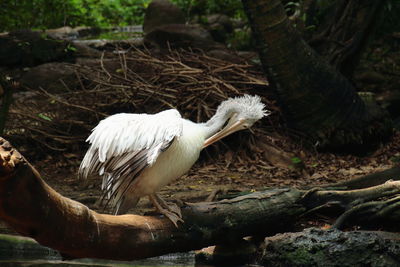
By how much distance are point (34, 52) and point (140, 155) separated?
777 cm

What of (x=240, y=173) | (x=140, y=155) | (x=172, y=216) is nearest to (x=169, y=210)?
(x=172, y=216)

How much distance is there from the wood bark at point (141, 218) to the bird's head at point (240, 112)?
609 mm

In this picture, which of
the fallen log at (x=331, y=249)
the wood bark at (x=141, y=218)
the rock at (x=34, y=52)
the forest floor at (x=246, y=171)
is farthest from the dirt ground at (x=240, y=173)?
the rock at (x=34, y=52)

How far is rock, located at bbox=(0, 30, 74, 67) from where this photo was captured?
11477 millimetres

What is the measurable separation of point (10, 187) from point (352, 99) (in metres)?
6.73

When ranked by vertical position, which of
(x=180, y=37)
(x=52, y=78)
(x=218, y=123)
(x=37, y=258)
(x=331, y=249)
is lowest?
(x=37, y=258)

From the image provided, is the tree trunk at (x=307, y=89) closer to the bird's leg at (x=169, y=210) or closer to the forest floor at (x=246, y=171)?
the forest floor at (x=246, y=171)

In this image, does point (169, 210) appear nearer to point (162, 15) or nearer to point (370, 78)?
point (370, 78)

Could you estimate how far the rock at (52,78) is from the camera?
404 inches

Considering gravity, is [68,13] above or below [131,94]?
above

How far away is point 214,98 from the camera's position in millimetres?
9195

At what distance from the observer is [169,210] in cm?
462

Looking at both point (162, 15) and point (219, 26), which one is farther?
point (219, 26)

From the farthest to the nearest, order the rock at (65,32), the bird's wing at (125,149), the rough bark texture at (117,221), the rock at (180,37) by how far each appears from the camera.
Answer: the rock at (65,32)
the rock at (180,37)
the bird's wing at (125,149)
the rough bark texture at (117,221)
